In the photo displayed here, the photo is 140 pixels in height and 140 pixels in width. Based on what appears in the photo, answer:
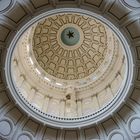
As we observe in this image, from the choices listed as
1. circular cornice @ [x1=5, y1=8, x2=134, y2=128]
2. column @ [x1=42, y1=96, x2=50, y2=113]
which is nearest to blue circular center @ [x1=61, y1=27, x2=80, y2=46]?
column @ [x1=42, y1=96, x2=50, y2=113]

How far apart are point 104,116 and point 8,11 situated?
1107cm

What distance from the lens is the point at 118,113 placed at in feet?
75.2

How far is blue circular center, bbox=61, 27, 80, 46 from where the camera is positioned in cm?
3152

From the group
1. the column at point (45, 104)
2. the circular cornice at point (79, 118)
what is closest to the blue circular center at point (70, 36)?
the column at point (45, 104)

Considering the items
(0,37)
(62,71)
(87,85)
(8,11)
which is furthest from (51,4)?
(62,71)

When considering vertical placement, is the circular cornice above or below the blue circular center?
below

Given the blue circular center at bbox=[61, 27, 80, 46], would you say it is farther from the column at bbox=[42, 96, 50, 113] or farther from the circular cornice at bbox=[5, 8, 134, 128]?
the circular cornice at bbox=[5, 8, 134, 128]

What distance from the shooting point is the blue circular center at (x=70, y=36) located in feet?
103

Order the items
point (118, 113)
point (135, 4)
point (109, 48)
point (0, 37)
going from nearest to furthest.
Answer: point (135, 4), point (0, 37), point (118, 113), point (109, 48)

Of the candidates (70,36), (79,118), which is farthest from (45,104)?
(70,36)

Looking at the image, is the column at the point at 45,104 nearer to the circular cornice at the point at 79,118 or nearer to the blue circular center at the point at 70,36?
the circular cornice at the point at 79,118

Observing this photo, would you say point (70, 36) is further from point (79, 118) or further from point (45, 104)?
point (79, 118)

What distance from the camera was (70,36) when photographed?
31.9 m

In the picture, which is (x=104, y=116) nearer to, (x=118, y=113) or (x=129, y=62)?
(x=118, y=113)
